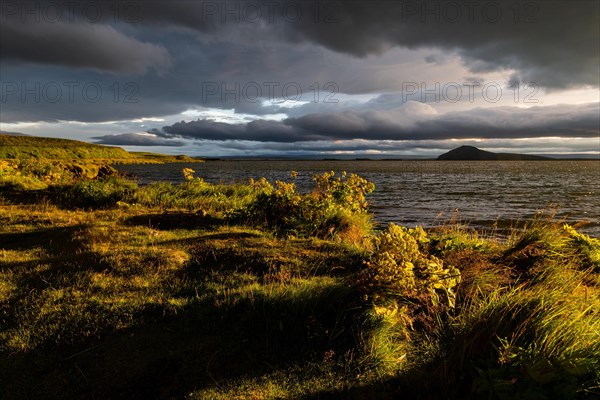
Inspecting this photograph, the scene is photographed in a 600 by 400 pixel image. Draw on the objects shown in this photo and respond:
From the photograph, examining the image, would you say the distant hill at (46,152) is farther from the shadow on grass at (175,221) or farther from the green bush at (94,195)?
the shadow on grass at (175,221)

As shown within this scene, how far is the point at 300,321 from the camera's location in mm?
4410

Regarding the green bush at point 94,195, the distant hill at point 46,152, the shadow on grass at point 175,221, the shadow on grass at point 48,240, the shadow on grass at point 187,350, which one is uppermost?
the distant hill at point 46,152

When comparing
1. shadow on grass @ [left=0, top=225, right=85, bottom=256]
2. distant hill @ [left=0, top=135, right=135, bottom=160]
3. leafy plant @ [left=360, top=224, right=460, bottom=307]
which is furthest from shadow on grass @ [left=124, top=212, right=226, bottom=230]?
distant hill @ [left=0, top=135, right=135, bottom=160]

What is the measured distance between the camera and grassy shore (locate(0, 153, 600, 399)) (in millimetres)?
A: 3447

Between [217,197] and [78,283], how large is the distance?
28.0 ft

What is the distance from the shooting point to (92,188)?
13633mm

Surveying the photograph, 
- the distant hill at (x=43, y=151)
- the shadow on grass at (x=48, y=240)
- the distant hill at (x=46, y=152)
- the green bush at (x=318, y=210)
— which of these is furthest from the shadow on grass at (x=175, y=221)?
the distant hill at (x=43, y=151)

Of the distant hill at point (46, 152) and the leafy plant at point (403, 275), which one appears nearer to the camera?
the leafy plant at point (403, 275)

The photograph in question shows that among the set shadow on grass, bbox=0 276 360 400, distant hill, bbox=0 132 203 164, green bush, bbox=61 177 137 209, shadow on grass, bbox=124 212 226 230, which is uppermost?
distant hill, bbox=0 132 203 164

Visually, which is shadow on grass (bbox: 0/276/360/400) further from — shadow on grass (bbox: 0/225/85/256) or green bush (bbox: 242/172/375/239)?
green bush (bbox: 242/172/375/239)

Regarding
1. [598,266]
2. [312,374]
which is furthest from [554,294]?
[598,266]

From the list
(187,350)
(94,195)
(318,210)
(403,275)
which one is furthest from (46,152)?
(403,275)

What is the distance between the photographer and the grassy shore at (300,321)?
3447 millimetres

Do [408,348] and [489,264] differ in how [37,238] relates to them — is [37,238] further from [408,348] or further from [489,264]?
[489,264]
